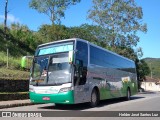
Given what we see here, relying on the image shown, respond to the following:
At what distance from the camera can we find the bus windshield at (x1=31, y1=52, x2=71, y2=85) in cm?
1510

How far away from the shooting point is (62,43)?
16172 mm

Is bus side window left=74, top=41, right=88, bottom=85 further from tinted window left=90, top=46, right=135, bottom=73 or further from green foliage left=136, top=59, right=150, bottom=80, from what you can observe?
green foliage left=136, top=59, right=150, bottom=80

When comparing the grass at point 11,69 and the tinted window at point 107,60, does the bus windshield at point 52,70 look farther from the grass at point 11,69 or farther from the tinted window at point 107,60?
the grass at point 11,69

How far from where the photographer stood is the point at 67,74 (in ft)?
49.5

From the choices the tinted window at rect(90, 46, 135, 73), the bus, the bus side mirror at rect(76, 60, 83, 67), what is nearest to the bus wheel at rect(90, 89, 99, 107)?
the bus

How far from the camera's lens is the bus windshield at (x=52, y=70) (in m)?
15.1

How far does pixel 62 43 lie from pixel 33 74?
81.8 inches

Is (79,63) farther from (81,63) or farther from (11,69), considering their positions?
(11,69)

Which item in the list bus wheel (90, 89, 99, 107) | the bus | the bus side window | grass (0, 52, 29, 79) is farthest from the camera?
grass (0, 52, 29, 79)

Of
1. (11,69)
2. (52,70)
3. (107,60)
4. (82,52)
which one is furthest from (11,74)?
(52,70)

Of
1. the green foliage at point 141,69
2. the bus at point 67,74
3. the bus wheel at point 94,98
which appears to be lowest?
the bus wheel at point 94,98

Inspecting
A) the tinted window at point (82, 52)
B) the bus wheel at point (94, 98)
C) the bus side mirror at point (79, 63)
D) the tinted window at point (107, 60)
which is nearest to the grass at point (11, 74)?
the tinted window at point (107, 60)

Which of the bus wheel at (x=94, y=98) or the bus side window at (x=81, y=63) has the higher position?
the bus side window at (x=81, y=63)

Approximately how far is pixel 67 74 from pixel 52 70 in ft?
2.58
